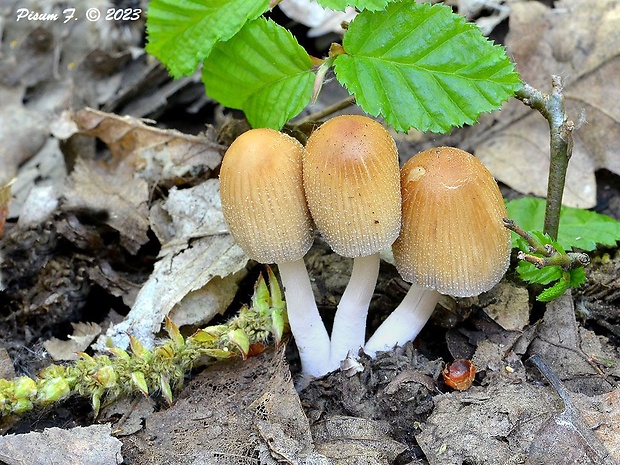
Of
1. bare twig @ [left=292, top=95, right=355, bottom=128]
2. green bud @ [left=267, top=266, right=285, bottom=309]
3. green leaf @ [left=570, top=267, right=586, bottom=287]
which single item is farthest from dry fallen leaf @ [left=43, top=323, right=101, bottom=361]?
green leaf @ [left=570, top=267, right=586, bottom=287]

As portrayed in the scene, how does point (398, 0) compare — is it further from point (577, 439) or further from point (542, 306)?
point (577, 439)

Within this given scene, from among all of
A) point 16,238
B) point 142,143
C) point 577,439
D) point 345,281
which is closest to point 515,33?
point 345,281

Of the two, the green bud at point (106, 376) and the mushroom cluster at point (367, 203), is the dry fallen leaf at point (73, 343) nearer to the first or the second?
the green bud at point (106, 376)

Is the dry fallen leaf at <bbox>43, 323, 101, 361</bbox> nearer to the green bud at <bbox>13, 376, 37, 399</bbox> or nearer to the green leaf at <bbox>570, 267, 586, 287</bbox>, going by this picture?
the green bud at <bbox>13, 376, 37, 399</bbox>

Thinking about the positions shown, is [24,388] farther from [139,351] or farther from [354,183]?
[354,183]

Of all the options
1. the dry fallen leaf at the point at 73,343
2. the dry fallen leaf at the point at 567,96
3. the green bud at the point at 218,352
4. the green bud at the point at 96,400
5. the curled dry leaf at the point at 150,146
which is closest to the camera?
the green bud at the point at 96,400

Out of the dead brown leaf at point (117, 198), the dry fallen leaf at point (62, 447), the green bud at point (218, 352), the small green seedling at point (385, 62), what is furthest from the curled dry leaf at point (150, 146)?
the dry fallen leaf at point (62, 447)
